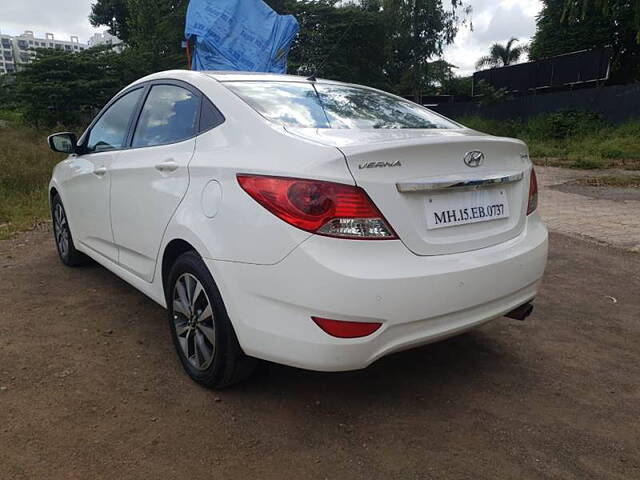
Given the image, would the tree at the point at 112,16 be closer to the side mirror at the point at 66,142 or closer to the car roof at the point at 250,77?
the side mirror at the point at 66,142

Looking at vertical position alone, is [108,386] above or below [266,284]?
below

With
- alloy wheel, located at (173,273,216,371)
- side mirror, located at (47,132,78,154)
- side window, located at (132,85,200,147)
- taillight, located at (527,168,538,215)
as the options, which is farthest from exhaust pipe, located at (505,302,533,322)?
side mirror, located at (47,132,78,154)

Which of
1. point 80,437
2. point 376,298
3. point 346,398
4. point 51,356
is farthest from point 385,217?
point 51,356

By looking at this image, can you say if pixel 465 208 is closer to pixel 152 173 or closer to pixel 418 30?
pixel 152 173

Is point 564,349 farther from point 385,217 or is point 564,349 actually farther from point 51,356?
point 51,356

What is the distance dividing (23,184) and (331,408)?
798 centimetres

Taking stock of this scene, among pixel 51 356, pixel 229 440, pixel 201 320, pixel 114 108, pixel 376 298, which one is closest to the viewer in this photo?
pixel 376 298

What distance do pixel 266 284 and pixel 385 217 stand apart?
525 mm

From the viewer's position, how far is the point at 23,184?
8.45m

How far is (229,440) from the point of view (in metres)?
2.13

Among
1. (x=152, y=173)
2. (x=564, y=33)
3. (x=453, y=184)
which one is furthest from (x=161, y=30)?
(x=453, y=184)

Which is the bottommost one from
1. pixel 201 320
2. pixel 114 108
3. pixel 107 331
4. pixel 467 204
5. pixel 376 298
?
pixel 107 331

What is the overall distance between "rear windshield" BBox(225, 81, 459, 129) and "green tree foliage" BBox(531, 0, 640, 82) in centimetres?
2202

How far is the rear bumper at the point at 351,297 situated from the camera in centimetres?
190
